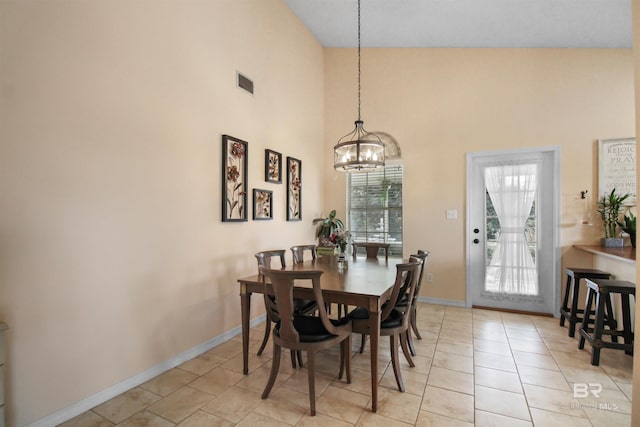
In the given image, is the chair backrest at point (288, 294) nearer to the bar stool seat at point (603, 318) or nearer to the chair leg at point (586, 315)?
the bar stool seat at point (603, 318)

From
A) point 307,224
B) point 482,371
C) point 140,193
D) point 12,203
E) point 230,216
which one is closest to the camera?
point 12,203

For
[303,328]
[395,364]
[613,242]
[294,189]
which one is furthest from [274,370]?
[613,242]

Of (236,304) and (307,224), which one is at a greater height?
(307,224)

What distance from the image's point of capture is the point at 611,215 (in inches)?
132

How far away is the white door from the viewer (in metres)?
3.74

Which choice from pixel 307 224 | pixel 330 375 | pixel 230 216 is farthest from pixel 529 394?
pixel 307 224

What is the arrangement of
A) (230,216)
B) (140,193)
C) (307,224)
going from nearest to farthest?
(140,193) < (230,216) < (307,224)

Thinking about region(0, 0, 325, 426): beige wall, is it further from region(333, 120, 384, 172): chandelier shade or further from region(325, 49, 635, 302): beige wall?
region(325, 49, 635, 302): beige wall

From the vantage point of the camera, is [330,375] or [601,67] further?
[601,67]

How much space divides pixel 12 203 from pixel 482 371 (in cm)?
341

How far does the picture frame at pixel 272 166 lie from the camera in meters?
3.58

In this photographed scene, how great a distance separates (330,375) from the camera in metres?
2.35

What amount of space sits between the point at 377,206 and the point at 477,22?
2690 millimetres

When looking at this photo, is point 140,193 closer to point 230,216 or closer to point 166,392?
point 230,216
